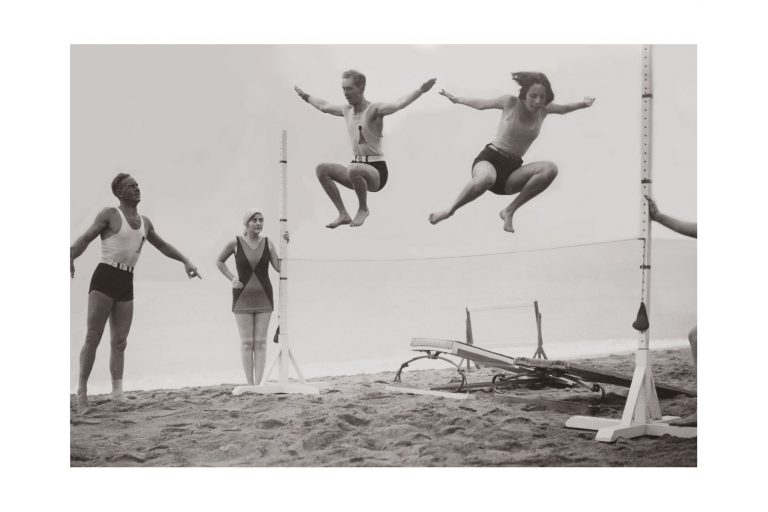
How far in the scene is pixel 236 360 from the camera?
22.0ft

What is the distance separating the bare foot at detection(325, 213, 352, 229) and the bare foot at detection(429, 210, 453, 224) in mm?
541

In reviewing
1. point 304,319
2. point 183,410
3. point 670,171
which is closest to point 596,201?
point 670,171

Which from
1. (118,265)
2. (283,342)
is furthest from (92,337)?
(283,342)

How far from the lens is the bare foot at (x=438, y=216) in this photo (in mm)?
6559

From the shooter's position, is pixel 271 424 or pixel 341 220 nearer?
pixel 271 424

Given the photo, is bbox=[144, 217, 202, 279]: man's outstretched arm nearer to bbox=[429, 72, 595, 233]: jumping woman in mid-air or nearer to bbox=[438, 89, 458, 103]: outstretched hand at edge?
bbox=[429, 72, 595, 233]: jumping woman in mid-air

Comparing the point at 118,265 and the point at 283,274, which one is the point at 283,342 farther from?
the point at 118,265

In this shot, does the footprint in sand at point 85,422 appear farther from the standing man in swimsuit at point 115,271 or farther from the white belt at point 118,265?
the white belt at point 118,265

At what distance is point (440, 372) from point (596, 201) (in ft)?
5.75

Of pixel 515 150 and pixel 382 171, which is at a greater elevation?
pixel 515 150

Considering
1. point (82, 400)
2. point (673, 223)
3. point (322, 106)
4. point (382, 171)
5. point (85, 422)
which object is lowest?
point (85, 422)

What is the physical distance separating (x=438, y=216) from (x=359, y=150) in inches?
26.8

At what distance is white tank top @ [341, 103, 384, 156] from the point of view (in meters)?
6.54

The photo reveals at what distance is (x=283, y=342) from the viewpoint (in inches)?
263
